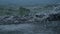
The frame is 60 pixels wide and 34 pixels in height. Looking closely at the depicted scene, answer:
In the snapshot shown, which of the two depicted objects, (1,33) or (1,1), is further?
(1,1)

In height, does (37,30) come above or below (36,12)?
below

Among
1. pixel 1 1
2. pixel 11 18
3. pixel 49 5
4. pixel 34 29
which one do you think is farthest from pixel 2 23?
pixel 49 5

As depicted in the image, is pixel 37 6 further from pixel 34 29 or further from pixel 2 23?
pixel 2 23

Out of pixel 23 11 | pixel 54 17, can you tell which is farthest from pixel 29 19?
pixel 54 17

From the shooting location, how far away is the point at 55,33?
3.32 m

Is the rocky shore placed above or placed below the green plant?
below

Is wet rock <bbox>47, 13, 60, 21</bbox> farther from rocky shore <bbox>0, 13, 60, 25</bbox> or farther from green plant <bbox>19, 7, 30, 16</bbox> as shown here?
green plant <bbox>19, 7, 30, 16</bbox>

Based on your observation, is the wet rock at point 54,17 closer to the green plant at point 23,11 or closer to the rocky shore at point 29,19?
the rocky shore at point 29,19

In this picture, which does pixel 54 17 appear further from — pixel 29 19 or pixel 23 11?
pixel 23 11

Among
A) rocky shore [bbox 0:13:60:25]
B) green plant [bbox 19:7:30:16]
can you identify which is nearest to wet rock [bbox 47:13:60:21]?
rocky shore [bbox 0:13:60:25]

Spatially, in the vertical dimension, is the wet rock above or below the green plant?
below

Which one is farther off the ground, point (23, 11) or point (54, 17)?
point (23, 11)

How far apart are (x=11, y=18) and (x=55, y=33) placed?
3.40 ft

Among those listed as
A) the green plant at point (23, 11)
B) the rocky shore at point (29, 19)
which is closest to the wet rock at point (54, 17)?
the rocky shore at point (29, 19)
